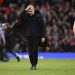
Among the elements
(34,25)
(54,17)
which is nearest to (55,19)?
(54,17)

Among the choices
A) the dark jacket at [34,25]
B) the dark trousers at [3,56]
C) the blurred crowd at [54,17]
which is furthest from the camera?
the blurred crowd at [54,17]

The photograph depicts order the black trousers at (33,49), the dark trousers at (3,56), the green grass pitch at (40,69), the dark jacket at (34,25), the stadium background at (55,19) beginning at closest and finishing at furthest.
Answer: the green grass pitch at (40,69)
the black trousers at (33,49)
the dark jacket at (34,25)
the dark trousers at (3,56)
the stadium background at (55,19)

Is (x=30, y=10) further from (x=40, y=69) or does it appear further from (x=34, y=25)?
(x=40, y=69)

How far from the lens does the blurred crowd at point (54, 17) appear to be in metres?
29.9

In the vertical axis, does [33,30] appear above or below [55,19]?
above

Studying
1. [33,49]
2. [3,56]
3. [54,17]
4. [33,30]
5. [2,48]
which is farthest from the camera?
[54,17]

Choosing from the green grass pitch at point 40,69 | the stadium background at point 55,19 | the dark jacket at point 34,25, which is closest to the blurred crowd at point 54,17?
the stadium background at point 55,19

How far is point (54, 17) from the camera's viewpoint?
31391mm

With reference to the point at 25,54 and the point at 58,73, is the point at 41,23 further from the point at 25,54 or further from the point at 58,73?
the point at 25,54

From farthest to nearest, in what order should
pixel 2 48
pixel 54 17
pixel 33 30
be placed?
pixel 54 17 < pixel 2 48 < pixel 33 30

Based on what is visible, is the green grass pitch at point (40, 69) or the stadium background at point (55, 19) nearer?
the green grass pitch at point (40, 69)

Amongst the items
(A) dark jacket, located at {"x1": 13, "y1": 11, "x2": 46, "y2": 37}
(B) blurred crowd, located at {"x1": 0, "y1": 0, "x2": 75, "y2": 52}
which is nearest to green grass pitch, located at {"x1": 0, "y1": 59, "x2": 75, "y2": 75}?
(A) dark jacket, located at {"x1": 13, "y1": 11, "x2": 46, "y2": 37}

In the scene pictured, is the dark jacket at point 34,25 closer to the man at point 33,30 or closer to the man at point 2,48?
the man at point 33,30

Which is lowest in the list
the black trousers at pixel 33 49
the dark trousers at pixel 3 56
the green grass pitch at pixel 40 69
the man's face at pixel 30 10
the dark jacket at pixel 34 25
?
the dark trousers at pixel 3 56
